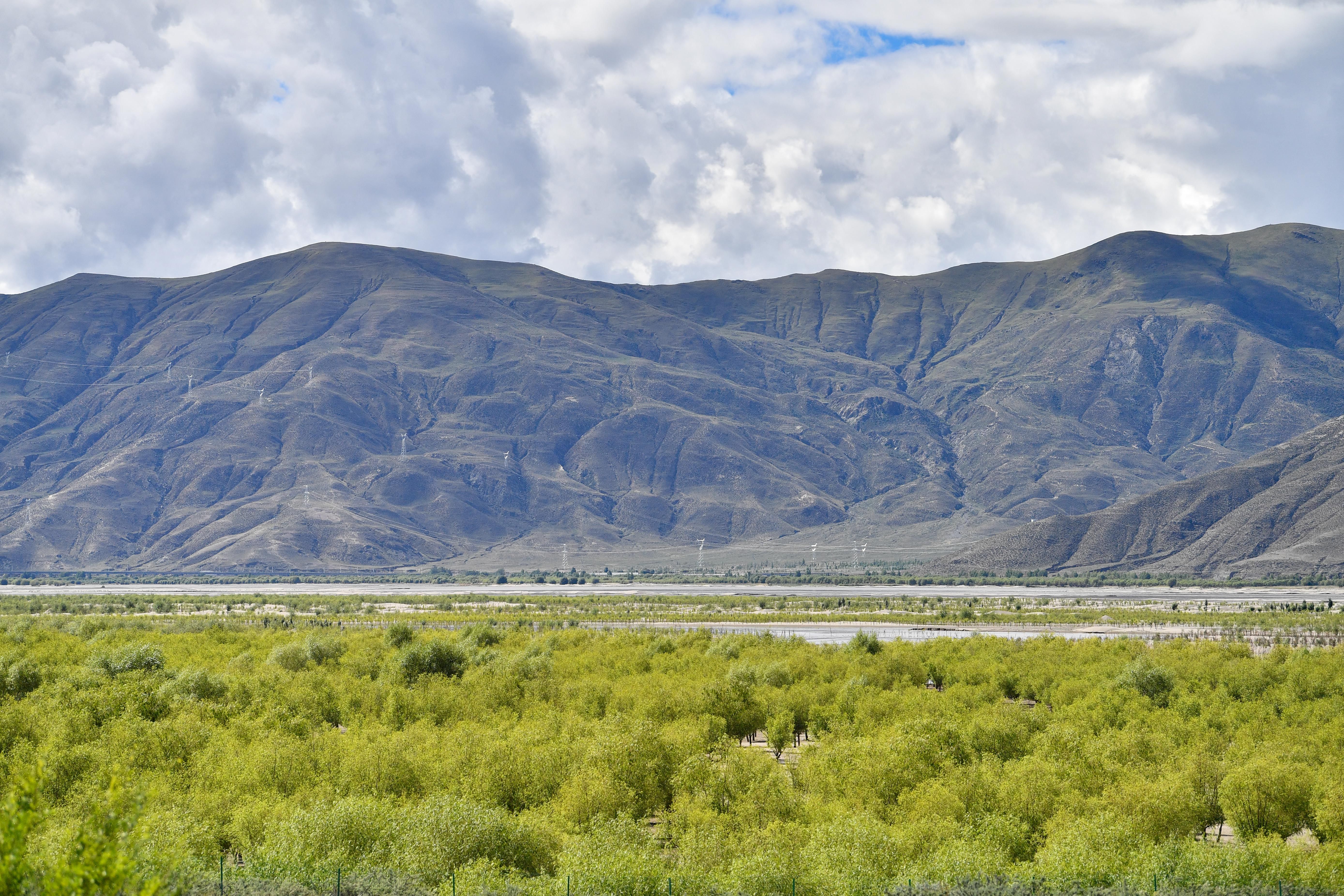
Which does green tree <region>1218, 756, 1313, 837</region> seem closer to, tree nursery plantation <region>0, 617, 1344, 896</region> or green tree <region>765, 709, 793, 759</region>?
tree nursery plantation <region>0, 617, 1344, 896</region>

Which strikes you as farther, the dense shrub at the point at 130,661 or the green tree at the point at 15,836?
the dense shrub at the point at 130,661

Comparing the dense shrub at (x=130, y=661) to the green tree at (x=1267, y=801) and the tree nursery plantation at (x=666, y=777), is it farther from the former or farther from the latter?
the green tree at (x=1267, y=801)

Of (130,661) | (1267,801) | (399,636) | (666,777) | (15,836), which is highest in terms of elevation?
(15,836)

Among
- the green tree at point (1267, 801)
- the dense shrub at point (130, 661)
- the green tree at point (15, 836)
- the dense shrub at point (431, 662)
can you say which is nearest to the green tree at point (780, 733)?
the green tree at point (1267, 801)

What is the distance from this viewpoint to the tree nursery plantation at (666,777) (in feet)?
91.7

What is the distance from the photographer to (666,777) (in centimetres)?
4003

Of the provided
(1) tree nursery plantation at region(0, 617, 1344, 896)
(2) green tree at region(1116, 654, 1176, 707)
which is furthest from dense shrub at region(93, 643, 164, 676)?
(2) green tree at region(1116, 654, 1176, 707)

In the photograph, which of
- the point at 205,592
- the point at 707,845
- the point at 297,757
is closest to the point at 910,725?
the point at 707,845

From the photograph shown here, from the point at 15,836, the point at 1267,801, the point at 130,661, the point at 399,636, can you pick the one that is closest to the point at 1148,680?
the point at 1267,801

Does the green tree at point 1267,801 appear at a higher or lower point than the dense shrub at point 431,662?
lower

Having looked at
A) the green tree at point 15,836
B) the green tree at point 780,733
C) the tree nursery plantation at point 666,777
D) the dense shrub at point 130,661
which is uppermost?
the green tree at point 15,836

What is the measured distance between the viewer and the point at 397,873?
2848cm

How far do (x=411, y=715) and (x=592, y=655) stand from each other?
21.2m

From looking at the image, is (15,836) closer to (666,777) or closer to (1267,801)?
(666,777)
